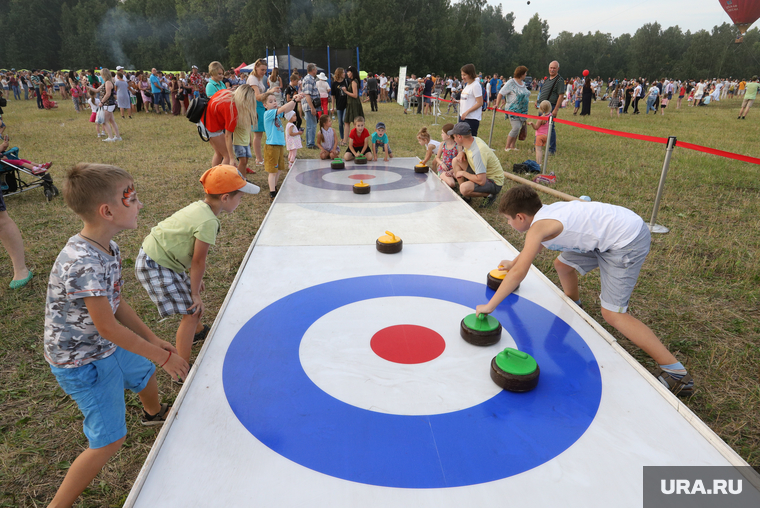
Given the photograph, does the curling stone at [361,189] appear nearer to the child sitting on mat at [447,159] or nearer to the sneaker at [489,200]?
the child sitting on mat at [447,159]

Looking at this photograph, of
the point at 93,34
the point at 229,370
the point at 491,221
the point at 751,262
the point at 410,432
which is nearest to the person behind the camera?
the point at 410,432

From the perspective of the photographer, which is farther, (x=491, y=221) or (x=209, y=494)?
(x=491, y=221)

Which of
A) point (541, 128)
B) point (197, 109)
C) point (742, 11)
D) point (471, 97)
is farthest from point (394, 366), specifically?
point (742, 11)

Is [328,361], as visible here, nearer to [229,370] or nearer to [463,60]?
[229,370]

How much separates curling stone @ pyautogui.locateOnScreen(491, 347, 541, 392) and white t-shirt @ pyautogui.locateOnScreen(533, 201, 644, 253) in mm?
909

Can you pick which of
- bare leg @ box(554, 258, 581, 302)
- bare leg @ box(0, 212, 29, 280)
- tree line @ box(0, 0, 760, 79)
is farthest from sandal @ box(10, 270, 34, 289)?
tree line @ box(0, 0, 760, 79)

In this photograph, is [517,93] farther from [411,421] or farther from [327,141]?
[411,421]

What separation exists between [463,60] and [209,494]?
6497cm

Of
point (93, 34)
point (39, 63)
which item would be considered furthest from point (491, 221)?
point (39, 63)

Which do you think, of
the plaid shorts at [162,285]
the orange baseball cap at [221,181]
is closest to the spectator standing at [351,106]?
the orange baseball cap at [221,181]

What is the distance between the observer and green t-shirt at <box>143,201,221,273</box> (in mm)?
2895

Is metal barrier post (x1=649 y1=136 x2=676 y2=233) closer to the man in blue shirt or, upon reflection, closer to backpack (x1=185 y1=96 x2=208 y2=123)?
backpack (x1=185 y1=96 x2=208 y2=123)

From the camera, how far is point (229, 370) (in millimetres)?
2842

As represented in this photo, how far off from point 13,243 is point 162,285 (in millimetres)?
2536
